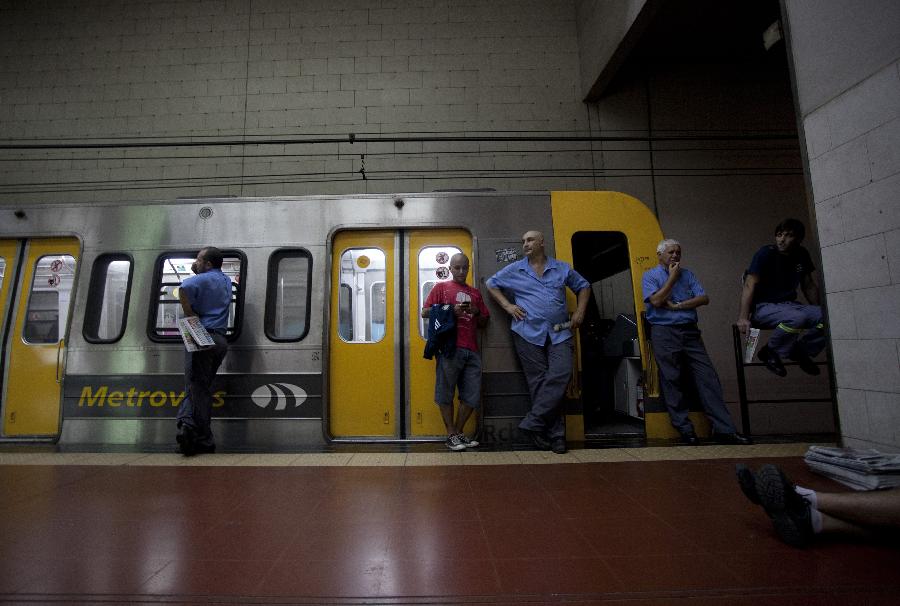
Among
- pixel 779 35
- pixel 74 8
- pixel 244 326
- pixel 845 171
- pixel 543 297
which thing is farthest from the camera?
pixel 74 8

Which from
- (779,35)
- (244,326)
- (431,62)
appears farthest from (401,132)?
(779,35)

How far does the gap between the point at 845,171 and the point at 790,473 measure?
179cm

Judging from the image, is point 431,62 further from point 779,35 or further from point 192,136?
point 779,35

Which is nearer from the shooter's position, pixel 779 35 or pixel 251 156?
pixel 779 35

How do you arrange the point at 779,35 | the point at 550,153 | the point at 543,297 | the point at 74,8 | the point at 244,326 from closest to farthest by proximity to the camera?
1. the point at 779,35
2. the point at 543,297
3. the point at 244,326
4. the point at 550,153
5. the point at 74,8

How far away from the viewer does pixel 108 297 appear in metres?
4.39

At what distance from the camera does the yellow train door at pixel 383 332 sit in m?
4.11

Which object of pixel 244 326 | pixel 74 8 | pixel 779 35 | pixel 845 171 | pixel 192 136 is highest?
pixel 74 8

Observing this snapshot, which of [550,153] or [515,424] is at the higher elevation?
[550,153]

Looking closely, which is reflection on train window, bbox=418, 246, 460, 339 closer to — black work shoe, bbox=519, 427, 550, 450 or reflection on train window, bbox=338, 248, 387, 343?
reflection on train window, bbox=338, 248, 387, 343

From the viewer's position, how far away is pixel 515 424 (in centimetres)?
398

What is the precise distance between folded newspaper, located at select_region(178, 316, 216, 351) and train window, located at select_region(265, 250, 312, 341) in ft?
2.15

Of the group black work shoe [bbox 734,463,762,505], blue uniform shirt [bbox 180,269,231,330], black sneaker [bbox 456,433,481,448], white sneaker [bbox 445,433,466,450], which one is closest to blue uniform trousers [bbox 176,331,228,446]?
blue uniform shirt [bbox 180,269,231,330]

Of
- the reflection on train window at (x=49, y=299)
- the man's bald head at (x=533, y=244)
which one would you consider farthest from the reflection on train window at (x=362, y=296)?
the reflection on train window at (x=49, y=299)
